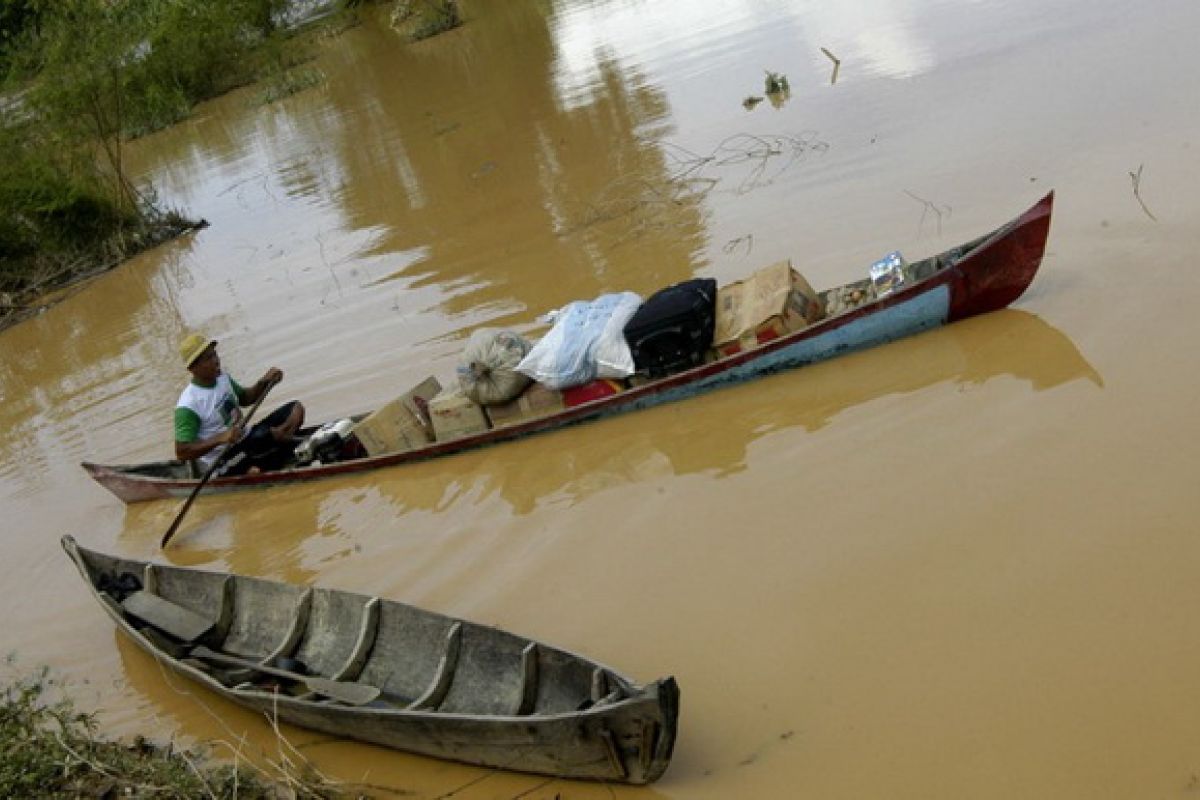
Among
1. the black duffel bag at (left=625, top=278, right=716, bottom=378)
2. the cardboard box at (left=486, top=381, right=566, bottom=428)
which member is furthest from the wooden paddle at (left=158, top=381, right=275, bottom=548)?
the black duffel bag at (left=625, top=278, right=716, bottom=378)

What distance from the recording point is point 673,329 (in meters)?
7.76

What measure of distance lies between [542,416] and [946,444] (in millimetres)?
2853

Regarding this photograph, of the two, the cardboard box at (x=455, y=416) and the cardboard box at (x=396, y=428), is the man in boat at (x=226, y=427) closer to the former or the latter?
the cardboard box at (x=396, y=428)

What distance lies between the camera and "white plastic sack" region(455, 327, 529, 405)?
27.0ft

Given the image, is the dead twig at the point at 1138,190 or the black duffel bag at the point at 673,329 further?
the dead twig at the point at 1138,190

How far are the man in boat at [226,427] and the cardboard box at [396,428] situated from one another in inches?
31.3

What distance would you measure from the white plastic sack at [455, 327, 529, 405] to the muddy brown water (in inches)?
18.1

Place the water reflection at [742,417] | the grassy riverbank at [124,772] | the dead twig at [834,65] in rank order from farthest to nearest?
the dead twig at [834,65], the water reflection at [742,417], the grassy riverbank at [124,772]

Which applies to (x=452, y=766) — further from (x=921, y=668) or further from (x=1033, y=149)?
(x=1033, y=149)

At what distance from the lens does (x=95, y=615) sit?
801 centimetres

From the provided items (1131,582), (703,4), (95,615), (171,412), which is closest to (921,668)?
(1131,582)

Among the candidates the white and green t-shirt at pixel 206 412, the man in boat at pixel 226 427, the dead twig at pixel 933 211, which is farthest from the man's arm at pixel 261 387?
the dead twig at pixel 933 211

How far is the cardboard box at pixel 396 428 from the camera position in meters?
8.72

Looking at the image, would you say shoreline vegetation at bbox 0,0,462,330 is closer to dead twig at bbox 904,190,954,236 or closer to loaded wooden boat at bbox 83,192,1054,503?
loaded wooden boat at bbox 83,192,1054,503
